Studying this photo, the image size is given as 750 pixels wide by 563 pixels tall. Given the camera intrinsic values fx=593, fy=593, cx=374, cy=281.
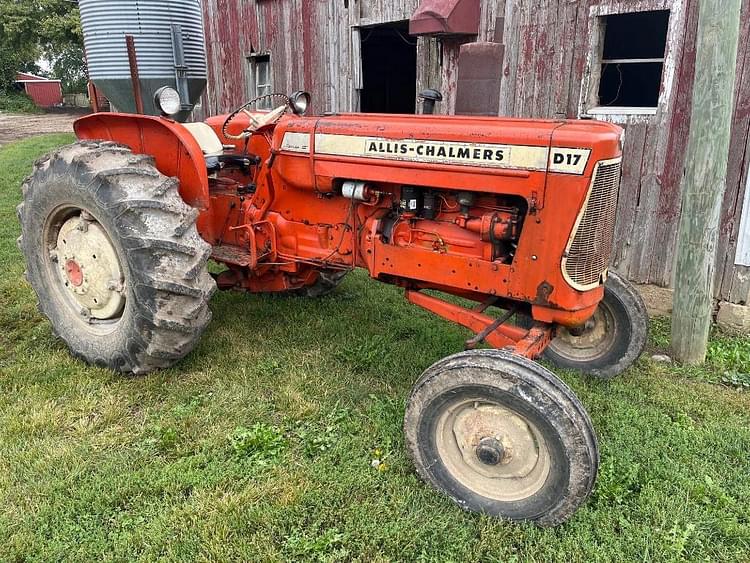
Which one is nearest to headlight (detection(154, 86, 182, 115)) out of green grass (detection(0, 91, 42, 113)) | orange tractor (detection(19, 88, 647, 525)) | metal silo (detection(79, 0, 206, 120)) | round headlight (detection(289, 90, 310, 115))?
orange tractor (detection(19, 88, 647, 525))

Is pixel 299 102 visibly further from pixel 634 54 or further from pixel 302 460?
pixel 634 54

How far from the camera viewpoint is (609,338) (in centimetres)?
364

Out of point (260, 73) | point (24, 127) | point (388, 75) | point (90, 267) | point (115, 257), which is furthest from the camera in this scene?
point (24, 127)

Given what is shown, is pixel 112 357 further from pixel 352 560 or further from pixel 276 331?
pixel 352 560

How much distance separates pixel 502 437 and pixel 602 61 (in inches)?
138

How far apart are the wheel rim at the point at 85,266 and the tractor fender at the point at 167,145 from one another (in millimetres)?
539

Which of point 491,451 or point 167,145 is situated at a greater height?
point 167,145

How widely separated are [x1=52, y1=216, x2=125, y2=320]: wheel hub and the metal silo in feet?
4.11

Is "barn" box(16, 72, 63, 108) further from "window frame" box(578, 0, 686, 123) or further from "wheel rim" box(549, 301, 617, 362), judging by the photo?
"wheel rim" box(549, 301, 617, 362)

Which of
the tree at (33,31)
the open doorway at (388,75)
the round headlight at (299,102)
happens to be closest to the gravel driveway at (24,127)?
the tree at (33,31)

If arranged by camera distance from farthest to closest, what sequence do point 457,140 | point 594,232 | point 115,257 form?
point 115,257 < point 457,140 < point 594,232

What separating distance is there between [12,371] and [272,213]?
1829mm

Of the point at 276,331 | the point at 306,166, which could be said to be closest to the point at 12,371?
the point at 276,331

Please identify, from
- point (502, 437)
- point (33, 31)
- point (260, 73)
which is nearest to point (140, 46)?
point (260, 73)
